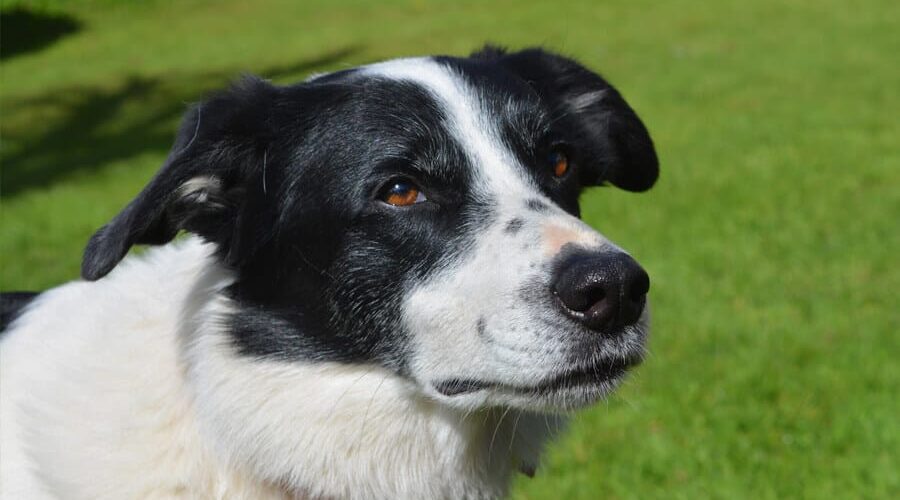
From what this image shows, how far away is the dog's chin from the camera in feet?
7.82

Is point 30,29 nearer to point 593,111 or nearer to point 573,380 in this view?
point 593,111

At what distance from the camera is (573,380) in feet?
7.84

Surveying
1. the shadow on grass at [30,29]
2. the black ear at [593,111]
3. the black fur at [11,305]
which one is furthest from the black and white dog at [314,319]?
the shadow on grass at [30,29]

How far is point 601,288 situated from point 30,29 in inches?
836

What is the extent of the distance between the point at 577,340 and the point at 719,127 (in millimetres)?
8451

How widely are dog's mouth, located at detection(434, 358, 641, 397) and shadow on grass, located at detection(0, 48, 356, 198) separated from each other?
8.32 m

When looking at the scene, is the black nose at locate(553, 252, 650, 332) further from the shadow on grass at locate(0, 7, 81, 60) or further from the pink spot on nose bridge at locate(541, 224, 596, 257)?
the shadow on grass at locate(0, 7, 81, 60)

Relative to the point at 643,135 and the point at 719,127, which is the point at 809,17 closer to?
the point at 719,127

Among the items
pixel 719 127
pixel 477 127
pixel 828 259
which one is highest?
pixel 477 127

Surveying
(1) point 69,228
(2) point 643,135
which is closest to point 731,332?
(2) point 643,135

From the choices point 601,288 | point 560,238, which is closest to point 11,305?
point 560,238

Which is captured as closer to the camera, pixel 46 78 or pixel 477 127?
pixel 477 127

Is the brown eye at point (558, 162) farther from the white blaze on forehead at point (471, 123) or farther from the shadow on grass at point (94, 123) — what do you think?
the shadow on grass at point (94, 123)

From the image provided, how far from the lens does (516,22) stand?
747 inches
